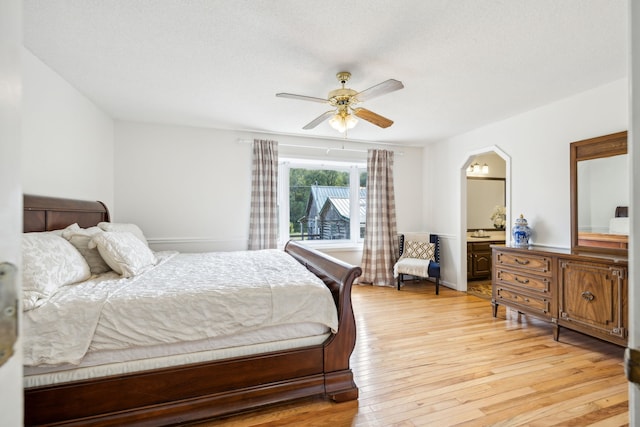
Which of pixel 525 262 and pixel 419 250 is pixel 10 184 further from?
pixel 419 250

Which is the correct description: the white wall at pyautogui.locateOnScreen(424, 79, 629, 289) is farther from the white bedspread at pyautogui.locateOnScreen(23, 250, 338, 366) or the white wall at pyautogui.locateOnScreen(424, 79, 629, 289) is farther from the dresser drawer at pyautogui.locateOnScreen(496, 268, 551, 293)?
the white bedspread at pyautogui.locateOnScreen(23, 250, 338, 366)

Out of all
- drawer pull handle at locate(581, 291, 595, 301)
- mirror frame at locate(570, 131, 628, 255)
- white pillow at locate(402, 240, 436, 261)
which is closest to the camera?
drawer pull handle at locate(581, 291, 595, 301)

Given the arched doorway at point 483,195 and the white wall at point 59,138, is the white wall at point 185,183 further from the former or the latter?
the arched doorway at point 483,195

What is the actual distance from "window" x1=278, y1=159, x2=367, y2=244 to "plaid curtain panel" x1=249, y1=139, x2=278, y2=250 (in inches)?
16.5

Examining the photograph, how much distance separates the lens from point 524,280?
10.3 feet

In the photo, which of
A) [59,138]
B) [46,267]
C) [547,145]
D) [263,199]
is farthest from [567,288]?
[59,138]

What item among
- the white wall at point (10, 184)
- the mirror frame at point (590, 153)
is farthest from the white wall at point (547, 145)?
the white wall at point (10, 184)

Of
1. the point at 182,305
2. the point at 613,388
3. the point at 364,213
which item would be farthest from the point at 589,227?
the point at 182,305

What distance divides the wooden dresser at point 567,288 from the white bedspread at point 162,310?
2291mm

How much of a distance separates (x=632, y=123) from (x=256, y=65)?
2.53 m

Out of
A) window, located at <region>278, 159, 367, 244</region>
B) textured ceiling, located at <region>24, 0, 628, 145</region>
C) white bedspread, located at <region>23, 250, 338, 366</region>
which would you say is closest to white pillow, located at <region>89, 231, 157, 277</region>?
white bedspread, located at <region>23, 250, 338, 366</region>

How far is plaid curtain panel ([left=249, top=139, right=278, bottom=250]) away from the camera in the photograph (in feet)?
14.4

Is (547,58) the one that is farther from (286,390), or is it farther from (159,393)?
(159,393)

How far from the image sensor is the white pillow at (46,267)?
158 cm
